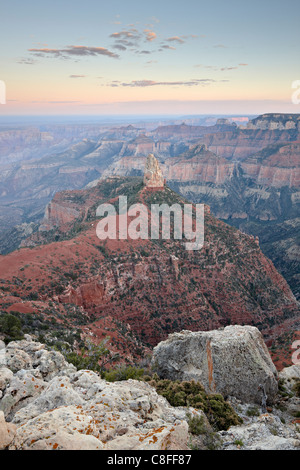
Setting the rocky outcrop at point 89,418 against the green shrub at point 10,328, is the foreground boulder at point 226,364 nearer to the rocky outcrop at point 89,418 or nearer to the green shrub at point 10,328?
the rocky outcrop at point 89,418

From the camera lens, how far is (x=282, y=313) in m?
64.6

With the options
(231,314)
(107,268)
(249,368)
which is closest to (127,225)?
(107,268)

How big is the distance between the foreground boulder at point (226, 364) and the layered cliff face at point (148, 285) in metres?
13.4

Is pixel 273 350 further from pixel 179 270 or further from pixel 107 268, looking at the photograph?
pixel 107 268

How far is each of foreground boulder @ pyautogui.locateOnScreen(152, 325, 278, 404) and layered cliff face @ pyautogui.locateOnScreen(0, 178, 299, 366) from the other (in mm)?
13391

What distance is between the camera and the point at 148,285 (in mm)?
55281

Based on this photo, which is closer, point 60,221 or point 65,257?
point 65,257

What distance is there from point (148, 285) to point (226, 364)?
32.6 metres

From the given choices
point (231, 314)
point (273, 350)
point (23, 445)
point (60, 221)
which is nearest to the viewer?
point (23, 445)

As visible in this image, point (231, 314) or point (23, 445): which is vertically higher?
point (23, 445)

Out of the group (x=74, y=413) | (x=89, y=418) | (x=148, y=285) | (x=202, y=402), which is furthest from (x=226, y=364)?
(x=148, y=285)

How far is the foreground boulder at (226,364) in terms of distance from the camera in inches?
907

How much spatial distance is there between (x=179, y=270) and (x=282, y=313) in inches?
995
